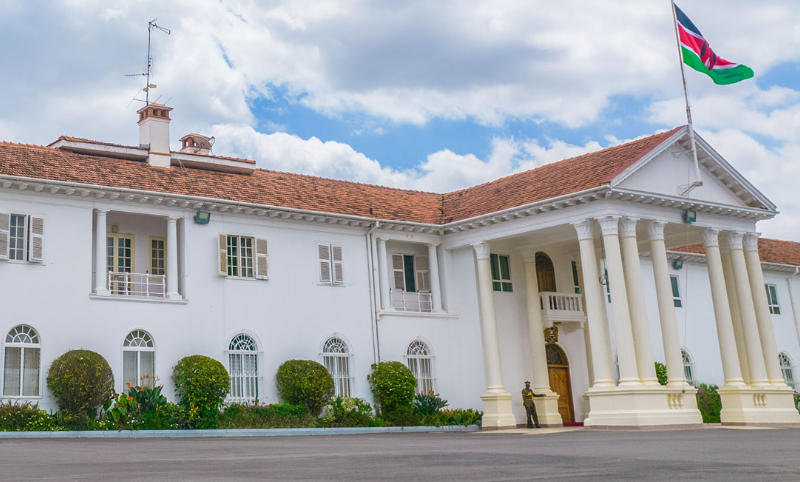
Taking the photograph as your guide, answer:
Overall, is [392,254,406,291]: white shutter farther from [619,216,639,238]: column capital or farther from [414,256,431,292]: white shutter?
[619,216,639,238]: column capital

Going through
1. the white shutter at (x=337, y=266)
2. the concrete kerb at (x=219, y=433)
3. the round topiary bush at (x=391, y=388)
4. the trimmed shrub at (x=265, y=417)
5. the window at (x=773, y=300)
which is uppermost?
the white shutter at (x=337, y=266)

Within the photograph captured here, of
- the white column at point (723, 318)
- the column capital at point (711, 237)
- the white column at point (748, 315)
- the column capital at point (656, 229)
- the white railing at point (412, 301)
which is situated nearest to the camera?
the column capital at point (656, 229)

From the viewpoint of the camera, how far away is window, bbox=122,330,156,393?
73.1 ft

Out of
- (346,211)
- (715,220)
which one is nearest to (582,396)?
(715,220)

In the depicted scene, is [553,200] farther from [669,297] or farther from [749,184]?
[749,184]

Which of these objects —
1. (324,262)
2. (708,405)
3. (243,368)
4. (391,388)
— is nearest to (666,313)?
(391,388)

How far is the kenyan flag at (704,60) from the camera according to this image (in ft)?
82.1

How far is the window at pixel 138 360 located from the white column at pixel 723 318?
1610cm

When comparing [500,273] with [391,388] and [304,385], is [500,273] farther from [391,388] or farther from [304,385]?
[304,385]

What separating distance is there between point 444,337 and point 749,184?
1057 centimetres

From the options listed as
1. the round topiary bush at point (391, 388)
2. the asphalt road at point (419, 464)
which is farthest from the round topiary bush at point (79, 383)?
the round topiary bush at point (391, 388)

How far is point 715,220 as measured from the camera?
27.2 metres

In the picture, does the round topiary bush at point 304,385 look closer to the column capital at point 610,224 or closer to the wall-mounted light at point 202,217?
the wall-mounted light at point 202,217

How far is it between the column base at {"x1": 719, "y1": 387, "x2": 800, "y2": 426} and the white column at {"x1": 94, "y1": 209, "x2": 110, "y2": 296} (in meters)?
17.8
